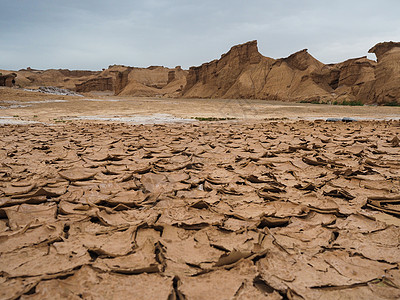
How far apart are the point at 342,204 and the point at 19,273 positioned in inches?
53.7

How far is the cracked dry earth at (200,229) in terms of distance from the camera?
72 cm

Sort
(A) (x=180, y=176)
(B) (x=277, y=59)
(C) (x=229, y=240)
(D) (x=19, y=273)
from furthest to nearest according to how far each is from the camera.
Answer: (B) (x=277, y=59) < (A) (x=180, y=176) < (C) (x=229, y=240) < (D) (x=19, y=273)

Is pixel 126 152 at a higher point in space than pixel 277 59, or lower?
lower

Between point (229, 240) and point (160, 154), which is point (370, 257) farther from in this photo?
point (160, 154)

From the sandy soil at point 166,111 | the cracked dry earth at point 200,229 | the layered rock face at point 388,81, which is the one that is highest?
the layered rock face at point 388,81

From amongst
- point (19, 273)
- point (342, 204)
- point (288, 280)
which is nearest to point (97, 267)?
point (19, 273)

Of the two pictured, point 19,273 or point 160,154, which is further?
point 160,154

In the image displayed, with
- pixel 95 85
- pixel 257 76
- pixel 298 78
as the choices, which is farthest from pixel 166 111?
pixel 95 85

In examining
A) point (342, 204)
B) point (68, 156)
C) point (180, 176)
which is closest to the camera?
point (342, 204)

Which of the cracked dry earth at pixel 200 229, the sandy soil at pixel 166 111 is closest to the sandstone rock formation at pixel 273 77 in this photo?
the sandy soil at pixel 166 111

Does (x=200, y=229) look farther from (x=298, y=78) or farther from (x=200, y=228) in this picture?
(x=298, y=78)

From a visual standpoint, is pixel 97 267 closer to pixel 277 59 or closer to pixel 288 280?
pixel 288 280

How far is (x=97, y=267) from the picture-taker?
0.78 meters

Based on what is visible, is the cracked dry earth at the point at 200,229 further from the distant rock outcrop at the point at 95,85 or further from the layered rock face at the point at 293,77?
the distant rock outcrop at the point at 95,85
